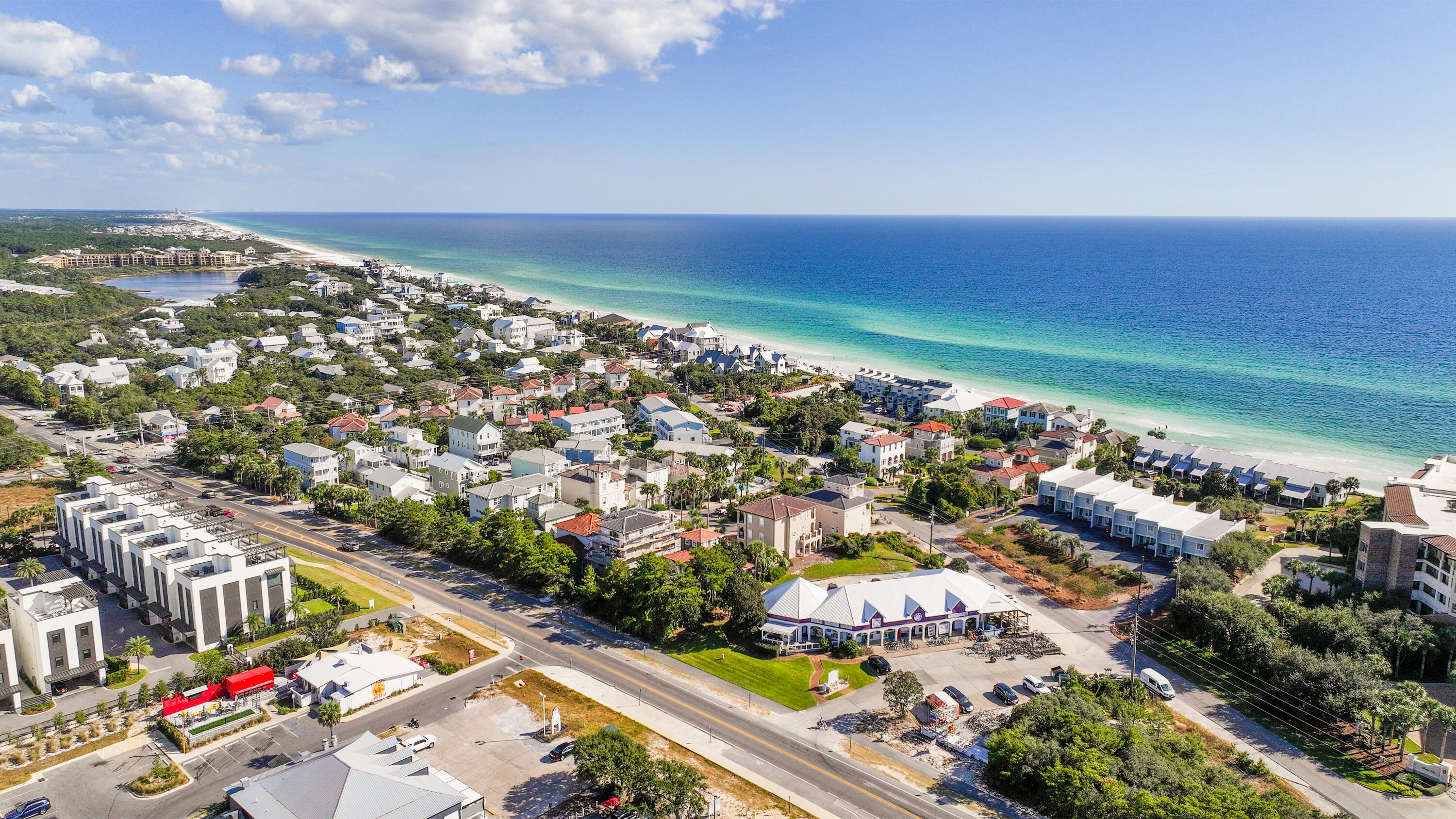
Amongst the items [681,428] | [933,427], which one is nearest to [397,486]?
[681,428]

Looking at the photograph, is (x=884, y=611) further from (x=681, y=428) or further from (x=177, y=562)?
(x=681, y=428)

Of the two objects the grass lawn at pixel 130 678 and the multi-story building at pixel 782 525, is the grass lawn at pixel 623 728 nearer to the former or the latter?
the grass lawn at pixel 130 678

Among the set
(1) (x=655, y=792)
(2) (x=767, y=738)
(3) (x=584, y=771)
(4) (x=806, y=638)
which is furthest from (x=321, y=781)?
(4) (x=806, y=638)

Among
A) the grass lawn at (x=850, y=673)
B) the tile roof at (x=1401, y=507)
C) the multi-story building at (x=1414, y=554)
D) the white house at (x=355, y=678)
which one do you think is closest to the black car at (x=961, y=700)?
the grass lawn at (x=850, y=673)

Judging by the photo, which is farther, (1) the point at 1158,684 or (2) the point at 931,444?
(2) the point at 931,444

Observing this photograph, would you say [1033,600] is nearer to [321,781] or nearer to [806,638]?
[806,638]
